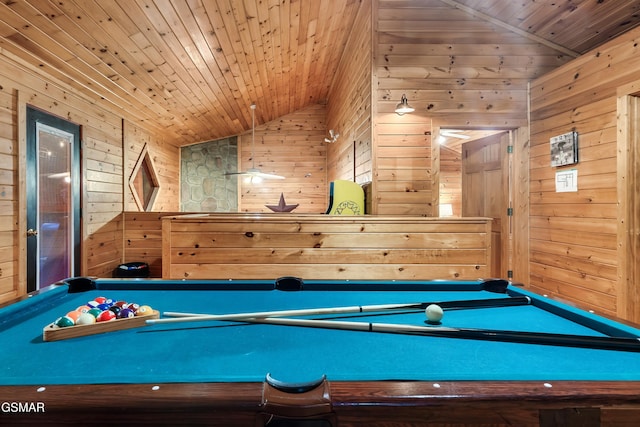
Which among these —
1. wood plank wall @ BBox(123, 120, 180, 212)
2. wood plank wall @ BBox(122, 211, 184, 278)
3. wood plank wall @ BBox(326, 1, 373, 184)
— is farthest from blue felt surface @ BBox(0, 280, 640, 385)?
wood plank wall @ BBox(123, 120, 180, 212)

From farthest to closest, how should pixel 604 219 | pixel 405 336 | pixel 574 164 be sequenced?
pixel 574 164 < pixel 604 219 < pixel 405 336

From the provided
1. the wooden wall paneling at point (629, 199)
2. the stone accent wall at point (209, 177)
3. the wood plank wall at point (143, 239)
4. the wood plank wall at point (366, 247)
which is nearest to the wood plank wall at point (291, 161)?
the stone accent wall at point (209, 177)

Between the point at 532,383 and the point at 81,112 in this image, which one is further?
the point at 81,112

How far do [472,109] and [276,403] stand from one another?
160 inches

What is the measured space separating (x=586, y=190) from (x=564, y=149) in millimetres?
482

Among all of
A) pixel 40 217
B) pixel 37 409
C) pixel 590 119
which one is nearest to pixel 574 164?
pixel 590 119

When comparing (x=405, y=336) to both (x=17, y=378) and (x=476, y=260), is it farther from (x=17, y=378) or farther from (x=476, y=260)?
(x=476, y=260)

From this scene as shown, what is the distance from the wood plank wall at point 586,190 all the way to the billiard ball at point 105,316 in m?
3.66

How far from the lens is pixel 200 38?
11.1 ft

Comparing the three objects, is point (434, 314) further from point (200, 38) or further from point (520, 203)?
point (200, 38)

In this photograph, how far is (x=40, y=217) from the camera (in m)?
3.26

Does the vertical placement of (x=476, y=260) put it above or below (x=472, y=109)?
below

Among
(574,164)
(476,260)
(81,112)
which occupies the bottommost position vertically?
(476,260)

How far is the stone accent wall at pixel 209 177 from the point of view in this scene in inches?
287
